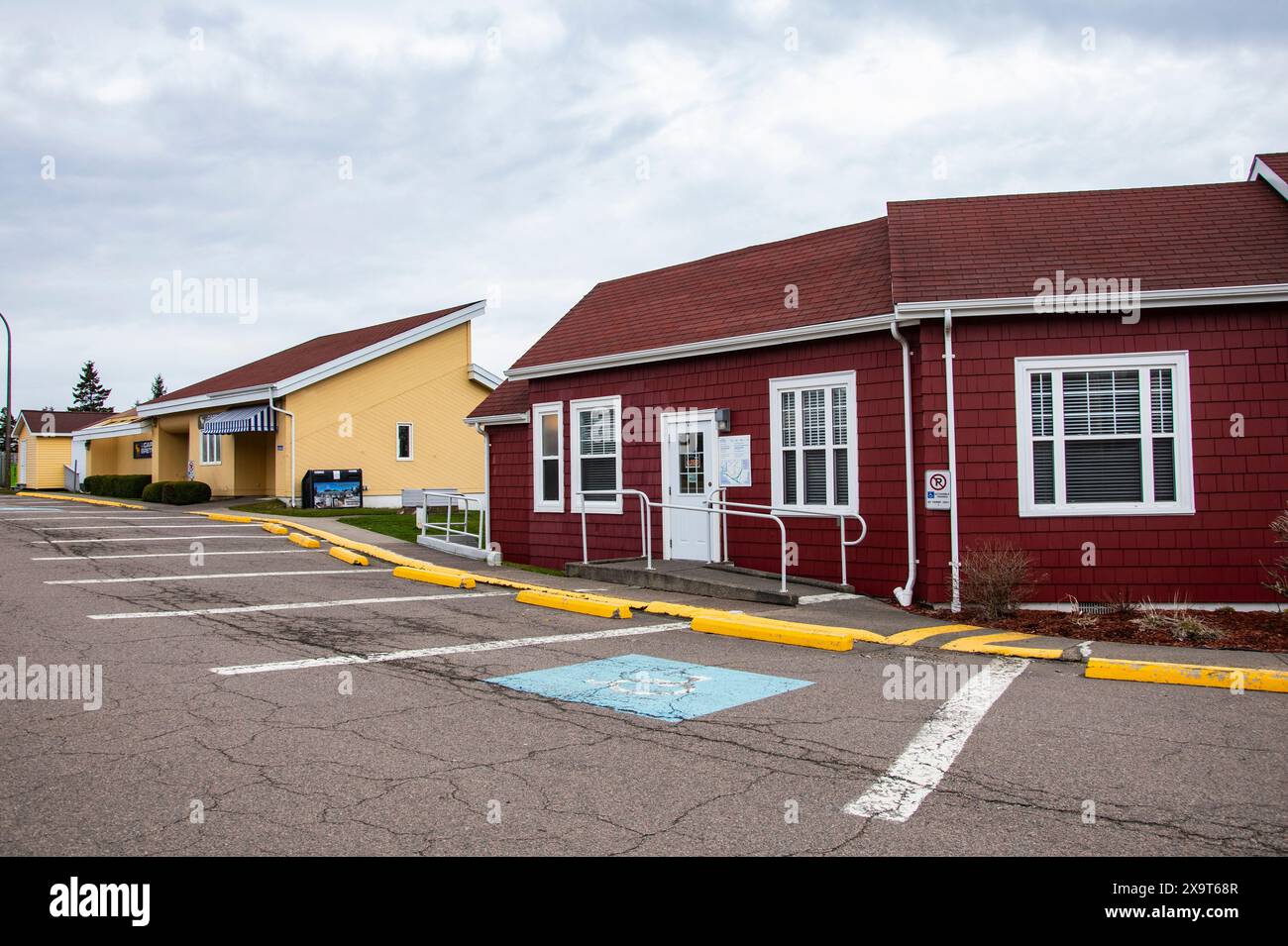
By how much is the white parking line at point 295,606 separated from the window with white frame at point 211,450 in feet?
74.3

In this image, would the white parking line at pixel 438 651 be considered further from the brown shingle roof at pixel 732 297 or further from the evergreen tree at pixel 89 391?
the evergreen tree at pixel 89 391

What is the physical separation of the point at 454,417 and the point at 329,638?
942 inches

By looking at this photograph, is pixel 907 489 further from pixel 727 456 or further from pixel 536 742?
pixel 536 742

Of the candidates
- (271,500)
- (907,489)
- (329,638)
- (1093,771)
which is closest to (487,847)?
(1093,771)

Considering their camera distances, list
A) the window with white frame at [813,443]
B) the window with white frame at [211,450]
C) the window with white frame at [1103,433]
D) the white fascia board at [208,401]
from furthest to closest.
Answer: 1. the window with white frame at [211,450]
2. the white fascia board at [208,401]
3. the window with white frame at [813,443]
4. the window with white frame at [1103,433]

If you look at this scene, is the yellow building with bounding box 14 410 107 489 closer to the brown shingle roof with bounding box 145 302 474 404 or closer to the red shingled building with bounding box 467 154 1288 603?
the brown shingle roof with bounding box 145 302 474 404

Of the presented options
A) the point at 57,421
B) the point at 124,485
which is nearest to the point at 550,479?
the point at 124,485

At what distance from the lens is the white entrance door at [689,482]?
14320 mm

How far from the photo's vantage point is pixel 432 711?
6352 mm

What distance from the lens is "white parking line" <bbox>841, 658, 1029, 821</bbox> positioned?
464 centimetres

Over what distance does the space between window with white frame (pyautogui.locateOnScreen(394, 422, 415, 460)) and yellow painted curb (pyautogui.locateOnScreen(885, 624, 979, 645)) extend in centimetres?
2348

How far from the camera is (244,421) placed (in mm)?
28344

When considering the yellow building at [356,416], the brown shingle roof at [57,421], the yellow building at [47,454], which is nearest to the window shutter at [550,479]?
the yellow building at [356,416]

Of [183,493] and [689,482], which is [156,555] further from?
[183,493]
